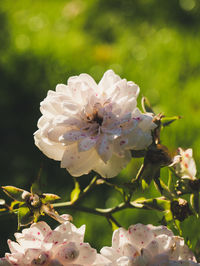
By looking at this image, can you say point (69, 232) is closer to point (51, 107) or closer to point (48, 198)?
point (48, 198)

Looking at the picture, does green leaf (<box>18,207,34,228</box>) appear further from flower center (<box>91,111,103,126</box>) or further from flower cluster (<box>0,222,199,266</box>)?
flower center (<box>91,111,103,126</box>)

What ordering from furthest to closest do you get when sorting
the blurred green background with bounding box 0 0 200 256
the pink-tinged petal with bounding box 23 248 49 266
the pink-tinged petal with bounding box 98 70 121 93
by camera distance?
the blurred green background with bounding box 0 0 200 256, the pink-tinged petal with bounding box 98 70 121 93, the pink-tinged petal with bounding box 23 248 49 266

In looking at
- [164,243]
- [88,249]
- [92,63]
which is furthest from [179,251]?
[92,63]

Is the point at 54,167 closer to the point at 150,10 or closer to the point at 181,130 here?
the point at 181,130

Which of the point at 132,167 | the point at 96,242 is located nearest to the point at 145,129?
the point at 96,242

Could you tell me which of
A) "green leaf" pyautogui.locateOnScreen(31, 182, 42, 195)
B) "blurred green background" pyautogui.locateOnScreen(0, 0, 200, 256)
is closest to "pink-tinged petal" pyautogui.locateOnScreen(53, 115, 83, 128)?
"green leaf" pyautogui.locateOnScreen(31, 182, 42, 195)

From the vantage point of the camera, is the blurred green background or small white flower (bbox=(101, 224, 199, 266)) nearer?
small white flower (bbox=(101, 224, 199, 266))
